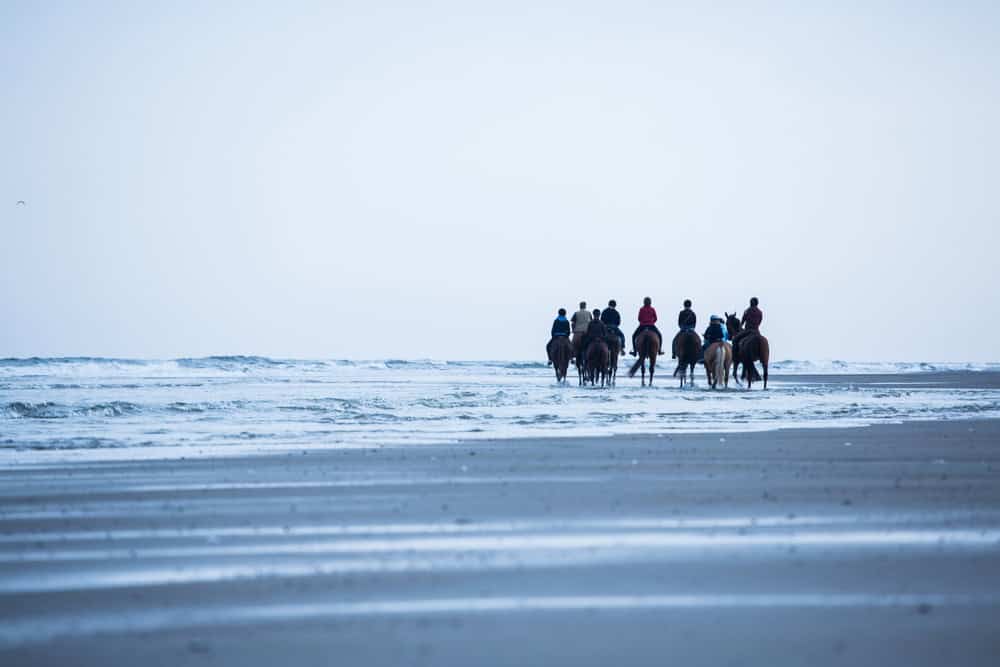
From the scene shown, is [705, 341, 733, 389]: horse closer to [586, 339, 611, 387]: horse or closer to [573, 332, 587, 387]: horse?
[586, 339, 611, 387]: horse

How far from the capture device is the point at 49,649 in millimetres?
3447

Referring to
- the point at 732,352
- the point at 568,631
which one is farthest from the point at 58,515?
the point at 732,352

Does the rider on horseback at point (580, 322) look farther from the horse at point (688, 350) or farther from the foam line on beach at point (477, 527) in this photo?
the foam line on beach at point (477, 527)

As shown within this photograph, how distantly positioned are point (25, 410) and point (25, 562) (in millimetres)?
12455

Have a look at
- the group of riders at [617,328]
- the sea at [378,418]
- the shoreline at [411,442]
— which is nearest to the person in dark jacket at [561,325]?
the group of riders at [617,328]

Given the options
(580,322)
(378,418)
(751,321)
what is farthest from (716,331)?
(378,418)

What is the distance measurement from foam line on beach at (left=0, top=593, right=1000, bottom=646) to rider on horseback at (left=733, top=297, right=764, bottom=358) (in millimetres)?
25466

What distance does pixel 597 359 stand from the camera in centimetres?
3105

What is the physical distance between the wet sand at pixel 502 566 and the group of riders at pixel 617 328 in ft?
69.2

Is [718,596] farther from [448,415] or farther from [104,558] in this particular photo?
[448,415]

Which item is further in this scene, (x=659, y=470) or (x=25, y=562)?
(x=659, y=470)

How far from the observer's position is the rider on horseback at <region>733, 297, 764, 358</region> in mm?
29163

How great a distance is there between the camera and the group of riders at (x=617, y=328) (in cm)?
2933

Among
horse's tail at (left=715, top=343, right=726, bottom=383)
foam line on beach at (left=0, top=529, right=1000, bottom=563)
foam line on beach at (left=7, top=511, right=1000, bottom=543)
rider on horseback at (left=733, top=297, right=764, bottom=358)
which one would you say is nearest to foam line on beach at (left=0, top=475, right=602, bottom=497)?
foam line on beach at (left=7, top=511, right=1000, bottom=543)
